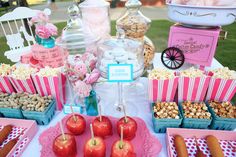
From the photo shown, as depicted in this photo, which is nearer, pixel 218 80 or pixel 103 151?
pixel 103 151

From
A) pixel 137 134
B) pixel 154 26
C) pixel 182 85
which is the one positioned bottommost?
pixel 154 26

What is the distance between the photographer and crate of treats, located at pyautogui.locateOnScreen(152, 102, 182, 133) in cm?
83

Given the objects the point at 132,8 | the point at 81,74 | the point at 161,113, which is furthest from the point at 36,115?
the point at 132,8

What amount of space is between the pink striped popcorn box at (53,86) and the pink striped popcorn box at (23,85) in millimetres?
26

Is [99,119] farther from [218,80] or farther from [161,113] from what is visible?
[218,80]

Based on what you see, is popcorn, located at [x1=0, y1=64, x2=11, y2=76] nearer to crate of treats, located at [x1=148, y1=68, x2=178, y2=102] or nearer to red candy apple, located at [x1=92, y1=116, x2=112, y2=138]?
red candy apple, located at [x1=92, y1=116, x2=112, y2=138]

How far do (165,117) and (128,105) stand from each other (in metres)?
0.26

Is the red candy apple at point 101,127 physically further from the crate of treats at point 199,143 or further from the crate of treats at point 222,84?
the crate of treats at point 222,84

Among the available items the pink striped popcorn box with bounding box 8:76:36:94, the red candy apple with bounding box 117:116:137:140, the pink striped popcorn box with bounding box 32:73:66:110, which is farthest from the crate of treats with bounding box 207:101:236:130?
the pink striped popcorn box with bounding box 8:76:36:94

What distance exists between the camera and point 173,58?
1.29 m

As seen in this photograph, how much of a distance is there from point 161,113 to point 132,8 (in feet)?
2.13

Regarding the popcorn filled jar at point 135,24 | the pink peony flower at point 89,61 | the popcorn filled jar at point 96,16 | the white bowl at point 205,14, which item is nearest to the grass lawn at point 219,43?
the white bowl at point 205,14

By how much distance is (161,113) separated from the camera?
85cm

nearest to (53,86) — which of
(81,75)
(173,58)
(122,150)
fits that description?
(81,75)
